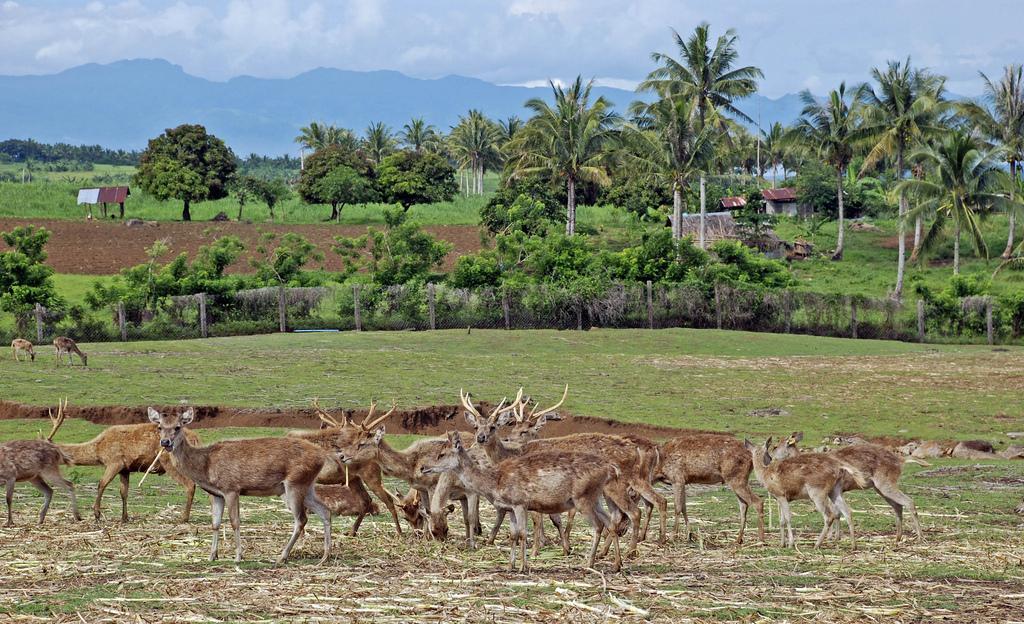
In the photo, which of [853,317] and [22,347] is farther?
[853,317]

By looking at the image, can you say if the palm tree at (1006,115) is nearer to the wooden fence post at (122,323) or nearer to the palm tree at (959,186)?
the palm tree at (959,186)

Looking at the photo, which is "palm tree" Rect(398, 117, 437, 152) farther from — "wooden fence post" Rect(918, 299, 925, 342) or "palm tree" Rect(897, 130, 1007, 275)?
"wooden fence post" Rect(918, 299, 925, 342)

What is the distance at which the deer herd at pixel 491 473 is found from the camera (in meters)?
12.6

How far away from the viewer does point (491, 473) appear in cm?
1278

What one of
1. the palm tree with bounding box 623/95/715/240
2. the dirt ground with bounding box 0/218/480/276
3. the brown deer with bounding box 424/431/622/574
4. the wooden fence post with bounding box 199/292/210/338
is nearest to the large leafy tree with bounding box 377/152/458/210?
the dirt ground with bounding box 0/218/480/276

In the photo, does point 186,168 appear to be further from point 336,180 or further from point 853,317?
point 853,317

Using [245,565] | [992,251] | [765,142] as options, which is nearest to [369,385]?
[245,565]

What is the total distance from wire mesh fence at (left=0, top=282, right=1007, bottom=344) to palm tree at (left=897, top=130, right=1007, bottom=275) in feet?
39.1

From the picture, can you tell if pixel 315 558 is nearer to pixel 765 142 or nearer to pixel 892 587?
pixel 892 587

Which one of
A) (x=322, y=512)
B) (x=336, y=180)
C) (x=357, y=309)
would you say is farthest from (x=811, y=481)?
(x=336, y=180)

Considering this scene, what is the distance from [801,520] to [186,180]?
3031 inches

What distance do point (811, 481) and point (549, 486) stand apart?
3.52 metres

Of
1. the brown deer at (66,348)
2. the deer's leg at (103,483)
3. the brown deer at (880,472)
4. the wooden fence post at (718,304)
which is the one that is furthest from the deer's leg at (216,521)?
the wooden fence post at (718,304)

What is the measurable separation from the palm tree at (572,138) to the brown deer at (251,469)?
53.6m
